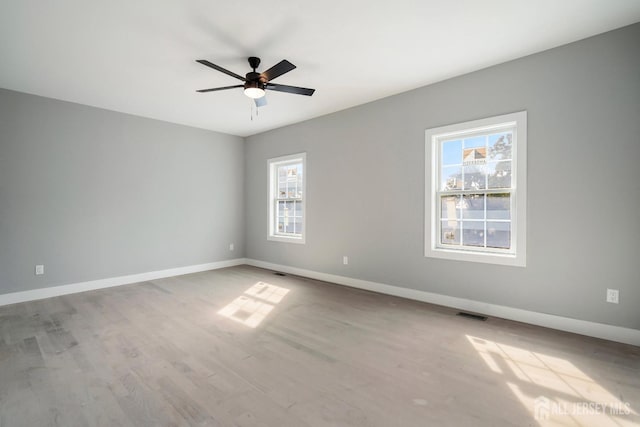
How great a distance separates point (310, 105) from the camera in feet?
14.7

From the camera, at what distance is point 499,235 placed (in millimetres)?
3332

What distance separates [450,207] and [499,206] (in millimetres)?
540

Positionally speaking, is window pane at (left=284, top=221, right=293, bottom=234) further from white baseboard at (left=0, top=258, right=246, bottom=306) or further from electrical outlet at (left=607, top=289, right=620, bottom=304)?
electrical outlet at (left=607, top=289, right=620, bottom=304)

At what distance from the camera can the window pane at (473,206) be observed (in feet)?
11.3

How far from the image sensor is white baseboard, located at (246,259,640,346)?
265cm

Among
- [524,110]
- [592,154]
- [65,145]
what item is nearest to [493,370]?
[592,154]

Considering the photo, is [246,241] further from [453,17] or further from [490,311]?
[453,17]

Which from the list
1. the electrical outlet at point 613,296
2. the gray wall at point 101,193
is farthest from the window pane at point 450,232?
the gray wall at point 101,193

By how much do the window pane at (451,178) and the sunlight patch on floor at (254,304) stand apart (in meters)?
2.59

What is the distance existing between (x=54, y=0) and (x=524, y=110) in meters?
4.26

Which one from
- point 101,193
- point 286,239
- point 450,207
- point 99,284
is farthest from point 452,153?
point 99,284

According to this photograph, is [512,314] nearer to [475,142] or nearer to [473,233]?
[473,233]

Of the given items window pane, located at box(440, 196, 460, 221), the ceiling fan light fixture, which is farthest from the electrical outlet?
the ceiling fan light fixture

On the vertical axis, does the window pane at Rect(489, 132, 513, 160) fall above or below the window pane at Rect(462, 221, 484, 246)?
above
